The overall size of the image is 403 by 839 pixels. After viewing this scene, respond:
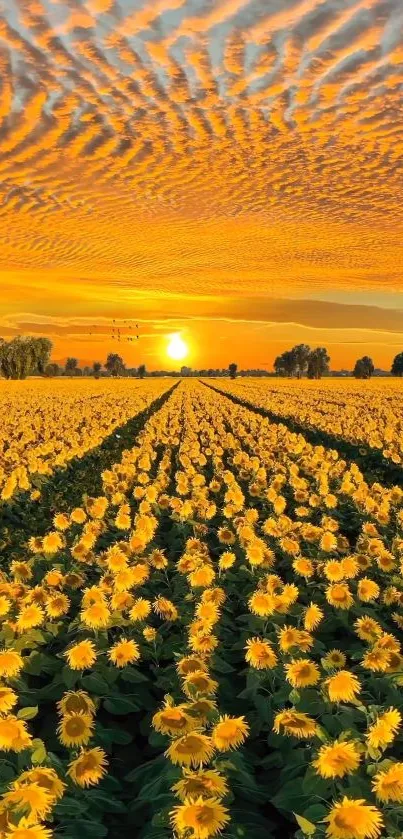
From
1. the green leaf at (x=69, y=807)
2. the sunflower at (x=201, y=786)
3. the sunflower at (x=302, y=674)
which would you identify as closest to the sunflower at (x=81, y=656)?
the green leaf at (x=69, y=807)

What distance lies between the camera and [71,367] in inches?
7466

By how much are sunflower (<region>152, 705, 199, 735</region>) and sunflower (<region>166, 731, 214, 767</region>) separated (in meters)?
0.26

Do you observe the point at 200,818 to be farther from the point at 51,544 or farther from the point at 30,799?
the point at 51,544

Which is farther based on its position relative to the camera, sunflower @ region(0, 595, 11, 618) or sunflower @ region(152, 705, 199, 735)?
sunflower @ region(0, 595, 11, 618)

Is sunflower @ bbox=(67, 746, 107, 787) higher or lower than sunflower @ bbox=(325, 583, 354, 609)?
lower

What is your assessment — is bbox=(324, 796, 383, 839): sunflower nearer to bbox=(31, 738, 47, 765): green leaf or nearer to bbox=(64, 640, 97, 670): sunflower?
bbox=(31, 738, 47, 765): green leaf

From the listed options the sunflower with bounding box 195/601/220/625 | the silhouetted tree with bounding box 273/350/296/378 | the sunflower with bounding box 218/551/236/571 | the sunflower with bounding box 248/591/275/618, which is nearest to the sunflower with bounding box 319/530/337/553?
the sunflower with bounding box 218/551/236/571

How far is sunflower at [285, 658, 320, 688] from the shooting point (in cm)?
396

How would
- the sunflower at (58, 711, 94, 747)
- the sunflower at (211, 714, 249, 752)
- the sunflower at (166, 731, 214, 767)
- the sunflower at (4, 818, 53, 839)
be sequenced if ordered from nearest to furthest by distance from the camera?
the sunflower at (4, 818, 53, 839)
the sunflower at (166, 731, 214, 767)
the sunflower at (211, 714, 249, 752)
the sunflower at (58, 711, 94, 747)

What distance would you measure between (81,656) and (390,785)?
2195mm

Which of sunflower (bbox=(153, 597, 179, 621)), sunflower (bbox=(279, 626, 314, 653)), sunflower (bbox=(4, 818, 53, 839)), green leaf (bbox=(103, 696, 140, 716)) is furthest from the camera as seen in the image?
sunflower (bbox=(153, 597, 179, 621))

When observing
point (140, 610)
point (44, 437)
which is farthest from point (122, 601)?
point (44, 437)

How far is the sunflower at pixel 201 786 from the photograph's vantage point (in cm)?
287

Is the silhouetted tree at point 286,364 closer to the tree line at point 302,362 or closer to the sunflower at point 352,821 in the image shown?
the tree line at point 302,362
